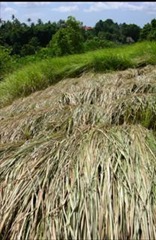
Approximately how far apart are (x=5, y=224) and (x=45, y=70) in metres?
3.18

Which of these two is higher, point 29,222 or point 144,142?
point 144,142

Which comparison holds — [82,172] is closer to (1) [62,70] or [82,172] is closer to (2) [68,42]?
(1) [62,70]

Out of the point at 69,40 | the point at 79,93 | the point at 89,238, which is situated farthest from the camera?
the point at 69,40

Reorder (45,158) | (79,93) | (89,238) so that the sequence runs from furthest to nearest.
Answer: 1. (79,93)
2. (45,158)
3. (89,238)

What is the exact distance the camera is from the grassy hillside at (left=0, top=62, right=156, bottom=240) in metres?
1.77

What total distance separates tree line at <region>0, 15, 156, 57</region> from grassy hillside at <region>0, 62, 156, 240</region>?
5.00m

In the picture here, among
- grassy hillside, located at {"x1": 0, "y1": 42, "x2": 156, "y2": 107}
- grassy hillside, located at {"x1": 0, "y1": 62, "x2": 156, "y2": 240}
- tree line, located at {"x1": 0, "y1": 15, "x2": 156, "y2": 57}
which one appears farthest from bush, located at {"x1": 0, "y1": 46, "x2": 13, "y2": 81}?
grassy hillside, located at {"x1": 0, "y1": 62, "x2": 156, "y2": 240}

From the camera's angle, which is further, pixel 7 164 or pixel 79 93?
pixel 79 93

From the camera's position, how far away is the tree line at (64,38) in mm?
8047

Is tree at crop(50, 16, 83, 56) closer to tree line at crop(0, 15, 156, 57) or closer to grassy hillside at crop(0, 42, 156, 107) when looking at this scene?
tree line at crop(0, 15, 156, 57)

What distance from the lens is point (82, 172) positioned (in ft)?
6.56

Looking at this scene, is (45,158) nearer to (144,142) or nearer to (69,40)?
(144,142)

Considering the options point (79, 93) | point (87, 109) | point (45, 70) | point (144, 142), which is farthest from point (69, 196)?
point (45, 70)

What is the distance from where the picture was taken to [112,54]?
4844mm
